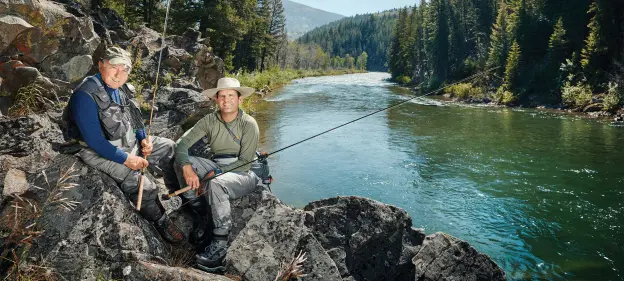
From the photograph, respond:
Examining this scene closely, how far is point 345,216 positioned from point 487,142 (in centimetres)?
A: 1546

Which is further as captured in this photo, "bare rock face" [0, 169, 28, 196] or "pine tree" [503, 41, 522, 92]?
"pine tree" [503, 41, 522, 92]

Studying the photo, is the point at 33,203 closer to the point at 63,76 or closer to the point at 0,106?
the point at 0,106

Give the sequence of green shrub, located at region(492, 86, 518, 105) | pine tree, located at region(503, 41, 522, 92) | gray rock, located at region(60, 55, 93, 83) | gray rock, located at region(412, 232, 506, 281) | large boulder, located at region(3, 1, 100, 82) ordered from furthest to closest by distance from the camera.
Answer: pine tree, located at region(503, 41, 522, 92) → green shrub, located at region(492, 86, 518, 105) → gray rock, located at region(60, 55, 93, 83) → large boulder, located at region(3, 1, 100, 82) → gray rock, located at region(412, 232, 506, 281)

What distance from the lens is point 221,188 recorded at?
4371 mm

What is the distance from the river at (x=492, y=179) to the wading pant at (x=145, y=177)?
20.3ft

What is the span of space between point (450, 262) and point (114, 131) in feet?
14.8

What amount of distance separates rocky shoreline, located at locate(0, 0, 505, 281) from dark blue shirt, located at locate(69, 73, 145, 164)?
0.26 m

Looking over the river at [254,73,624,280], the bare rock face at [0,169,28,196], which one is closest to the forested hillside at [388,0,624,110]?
the river at [254,73,624,280]

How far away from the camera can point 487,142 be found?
1844cm

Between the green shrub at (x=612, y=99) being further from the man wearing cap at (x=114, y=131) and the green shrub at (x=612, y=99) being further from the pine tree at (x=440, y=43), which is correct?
the pine tree at (x=440, y=43)

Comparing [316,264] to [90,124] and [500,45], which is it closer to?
[90,124]

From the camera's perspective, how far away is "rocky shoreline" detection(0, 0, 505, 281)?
3.56 m

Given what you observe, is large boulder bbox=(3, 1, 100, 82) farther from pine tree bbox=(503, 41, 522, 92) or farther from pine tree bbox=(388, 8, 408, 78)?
pine tree bbox=(388, 8, 408, 78)

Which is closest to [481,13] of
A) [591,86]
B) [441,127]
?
[591,86]
